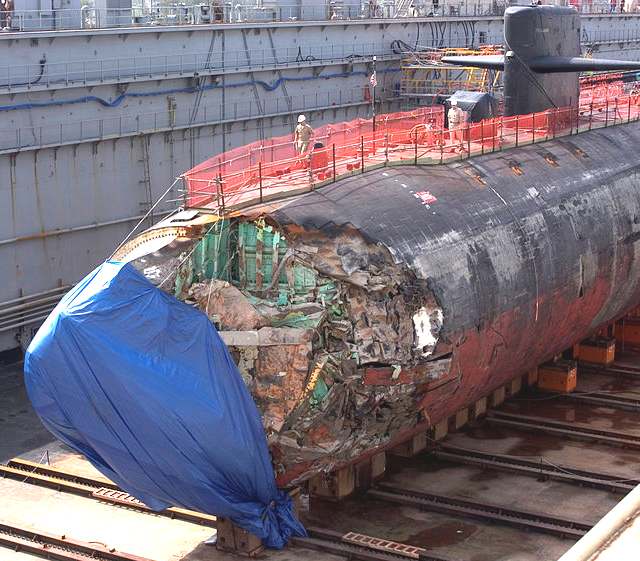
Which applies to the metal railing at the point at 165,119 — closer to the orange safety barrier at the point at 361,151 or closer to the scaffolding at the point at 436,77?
the scaffolding at the point at 436,77

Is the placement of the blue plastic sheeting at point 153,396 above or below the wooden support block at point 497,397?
above

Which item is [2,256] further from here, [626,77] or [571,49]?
[626,77]

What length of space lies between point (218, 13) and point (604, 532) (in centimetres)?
2400

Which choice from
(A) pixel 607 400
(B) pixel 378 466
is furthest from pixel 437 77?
(B) pixel 378 466

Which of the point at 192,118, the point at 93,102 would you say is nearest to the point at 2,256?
the point at 93,102

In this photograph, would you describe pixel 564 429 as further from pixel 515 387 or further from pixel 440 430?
pixel 440 430

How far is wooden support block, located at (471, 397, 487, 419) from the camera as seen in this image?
762 inches

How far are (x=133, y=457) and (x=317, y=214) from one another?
12.3 ft

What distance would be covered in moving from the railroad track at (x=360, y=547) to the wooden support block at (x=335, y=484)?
3.26 feet

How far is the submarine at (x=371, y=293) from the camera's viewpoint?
14227 mm

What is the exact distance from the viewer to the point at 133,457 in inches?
550

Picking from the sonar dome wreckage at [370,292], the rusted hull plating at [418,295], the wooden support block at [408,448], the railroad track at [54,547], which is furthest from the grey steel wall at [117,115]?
the wooden support block at [408,448]

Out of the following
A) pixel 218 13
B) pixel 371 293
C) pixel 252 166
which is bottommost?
pixel 371 293

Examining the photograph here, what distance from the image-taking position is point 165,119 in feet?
90.3
